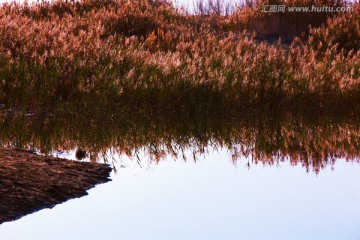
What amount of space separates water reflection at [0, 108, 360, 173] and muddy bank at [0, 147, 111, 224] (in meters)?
0.72

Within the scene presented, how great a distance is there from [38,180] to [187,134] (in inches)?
145

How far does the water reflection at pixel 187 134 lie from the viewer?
844 cm

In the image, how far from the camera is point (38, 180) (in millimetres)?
6371

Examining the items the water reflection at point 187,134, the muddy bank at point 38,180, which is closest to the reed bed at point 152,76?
the water reflection at point 187,134

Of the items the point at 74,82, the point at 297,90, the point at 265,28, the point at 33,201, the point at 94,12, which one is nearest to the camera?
the point at 33,201

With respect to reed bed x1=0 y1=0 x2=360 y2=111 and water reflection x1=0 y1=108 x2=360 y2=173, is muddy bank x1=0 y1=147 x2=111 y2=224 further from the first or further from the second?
reed bed x1=0 y1=0 x2=360 y2=111

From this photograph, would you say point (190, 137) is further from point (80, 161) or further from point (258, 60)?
point (258, 60)

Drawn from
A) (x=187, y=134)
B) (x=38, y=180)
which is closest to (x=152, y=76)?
(x=187, y=134)

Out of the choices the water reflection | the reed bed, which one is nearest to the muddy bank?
the water reflection

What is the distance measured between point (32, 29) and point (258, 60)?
3.83m

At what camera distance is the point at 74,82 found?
1212cm

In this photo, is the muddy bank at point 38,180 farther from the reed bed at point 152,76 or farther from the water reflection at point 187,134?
the reed bed at point 152,76

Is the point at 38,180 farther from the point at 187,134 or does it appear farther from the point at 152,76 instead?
the point at 152,76

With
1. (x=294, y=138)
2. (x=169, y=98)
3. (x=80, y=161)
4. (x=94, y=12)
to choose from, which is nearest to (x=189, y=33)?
(x=94, y=12)
